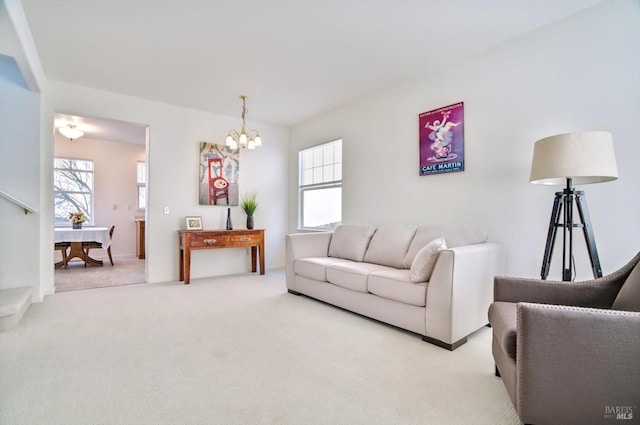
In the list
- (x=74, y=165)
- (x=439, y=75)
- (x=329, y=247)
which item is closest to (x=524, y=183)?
(x=439, y=75)

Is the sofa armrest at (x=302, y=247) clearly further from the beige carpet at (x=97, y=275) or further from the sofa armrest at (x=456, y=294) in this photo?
the beige carpet at (x=97, y=275)

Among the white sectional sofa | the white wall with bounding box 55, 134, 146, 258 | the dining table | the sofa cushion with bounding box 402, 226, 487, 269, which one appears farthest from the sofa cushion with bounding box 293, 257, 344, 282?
the white wall with bounding box 55, 134, 146, 258

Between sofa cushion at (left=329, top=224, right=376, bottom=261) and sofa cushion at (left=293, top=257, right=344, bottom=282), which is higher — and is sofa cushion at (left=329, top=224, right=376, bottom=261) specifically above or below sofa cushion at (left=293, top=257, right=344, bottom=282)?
above

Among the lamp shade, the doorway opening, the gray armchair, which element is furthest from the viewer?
the doorway opening

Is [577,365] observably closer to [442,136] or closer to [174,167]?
[442,136]

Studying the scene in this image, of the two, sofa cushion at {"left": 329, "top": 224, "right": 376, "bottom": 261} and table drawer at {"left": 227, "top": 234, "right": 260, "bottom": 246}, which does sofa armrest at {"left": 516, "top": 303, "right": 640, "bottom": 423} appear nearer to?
sofa cushion at {"left": 329, "top": 224, "right": 376, "bottom": 261}

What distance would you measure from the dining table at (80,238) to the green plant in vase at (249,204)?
2685 millimetres

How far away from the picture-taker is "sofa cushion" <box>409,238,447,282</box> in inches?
96.3

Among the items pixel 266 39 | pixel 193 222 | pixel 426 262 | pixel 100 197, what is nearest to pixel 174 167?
pixel 193 222

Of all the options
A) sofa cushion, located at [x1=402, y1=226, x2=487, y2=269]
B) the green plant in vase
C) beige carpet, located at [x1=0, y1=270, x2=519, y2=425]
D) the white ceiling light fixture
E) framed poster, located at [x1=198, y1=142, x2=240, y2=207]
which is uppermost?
the white ceiling light fixture

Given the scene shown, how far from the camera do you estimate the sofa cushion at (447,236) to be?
2918 millimetres

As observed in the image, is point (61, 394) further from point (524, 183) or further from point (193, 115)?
point (193, 115)

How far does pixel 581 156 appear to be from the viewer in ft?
6.57

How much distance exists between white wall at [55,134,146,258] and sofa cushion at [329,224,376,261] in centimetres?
543
